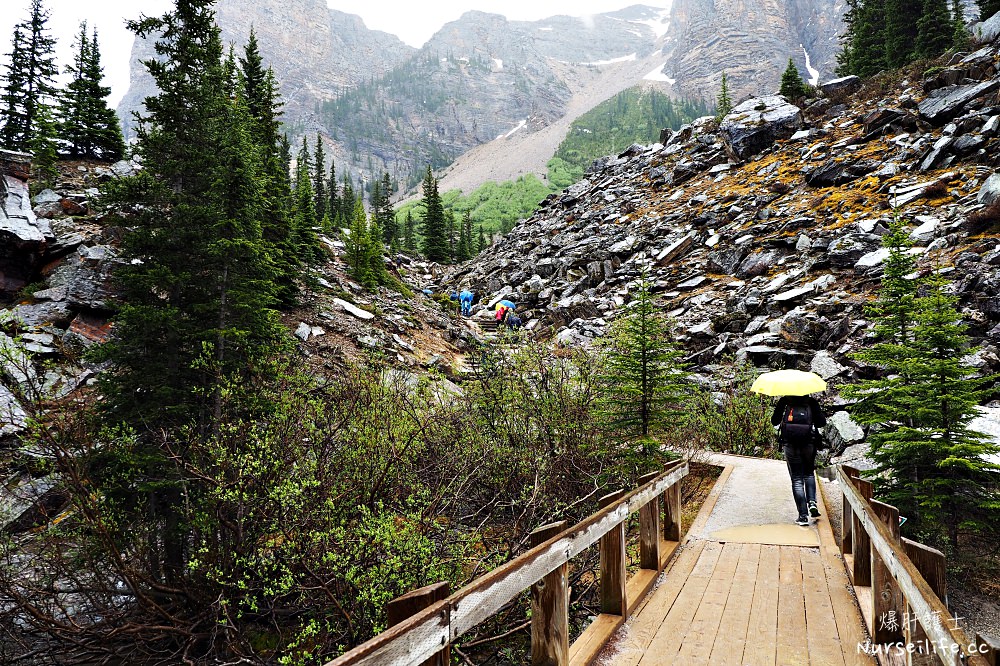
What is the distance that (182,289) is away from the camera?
978cm

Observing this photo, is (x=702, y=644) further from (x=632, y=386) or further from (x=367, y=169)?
(x=367, y=169)

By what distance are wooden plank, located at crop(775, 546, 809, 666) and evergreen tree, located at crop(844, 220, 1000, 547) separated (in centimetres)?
222

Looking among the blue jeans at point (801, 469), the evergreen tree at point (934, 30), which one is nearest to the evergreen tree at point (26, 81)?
the blue jeans at point (801, 469)

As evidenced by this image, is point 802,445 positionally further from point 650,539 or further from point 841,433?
point 841,433

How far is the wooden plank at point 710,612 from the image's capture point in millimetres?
3631

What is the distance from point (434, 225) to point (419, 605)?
5280 centimetres

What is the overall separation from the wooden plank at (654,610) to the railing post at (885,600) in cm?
155

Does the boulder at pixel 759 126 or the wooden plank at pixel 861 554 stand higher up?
the boulder at pixel 759 126

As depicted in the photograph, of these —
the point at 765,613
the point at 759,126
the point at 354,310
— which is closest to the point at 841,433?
the point at 765,613

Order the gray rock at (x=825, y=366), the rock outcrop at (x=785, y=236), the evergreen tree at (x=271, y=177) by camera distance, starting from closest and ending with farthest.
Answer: the gray rock at (x=825, y=366)
the rock outcrop at (x=785, y=236)
the evergreen tree at (x=271, y=177)

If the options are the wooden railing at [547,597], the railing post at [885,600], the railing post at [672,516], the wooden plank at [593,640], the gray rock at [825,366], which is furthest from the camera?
the gray rock at [825,366]

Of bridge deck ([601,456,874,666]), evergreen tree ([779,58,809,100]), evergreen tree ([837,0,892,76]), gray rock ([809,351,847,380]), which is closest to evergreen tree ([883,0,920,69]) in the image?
evergreen tree ([837,0,892,76])

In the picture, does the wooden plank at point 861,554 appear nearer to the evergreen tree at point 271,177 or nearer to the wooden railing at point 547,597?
the wooden railing at point 547,597

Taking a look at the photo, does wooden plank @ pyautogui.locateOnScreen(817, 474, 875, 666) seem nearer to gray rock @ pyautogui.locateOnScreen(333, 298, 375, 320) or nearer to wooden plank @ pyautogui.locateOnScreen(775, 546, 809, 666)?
wooden plank @ pyautogui.locateOnScreen(775, 546, 809, 666)
